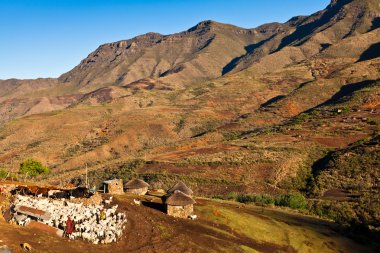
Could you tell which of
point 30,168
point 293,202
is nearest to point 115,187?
point 293,202

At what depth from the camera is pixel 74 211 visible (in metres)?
36.5

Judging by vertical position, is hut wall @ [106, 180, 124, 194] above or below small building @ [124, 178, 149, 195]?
above

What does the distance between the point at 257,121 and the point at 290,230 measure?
11385cm

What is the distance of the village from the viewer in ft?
109

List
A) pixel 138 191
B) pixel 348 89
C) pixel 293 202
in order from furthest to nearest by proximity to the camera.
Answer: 1. pixel 348 89
2. pixel 293 202
3. pixel 138 191

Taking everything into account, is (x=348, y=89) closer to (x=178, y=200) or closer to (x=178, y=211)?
(x=178, y=200)

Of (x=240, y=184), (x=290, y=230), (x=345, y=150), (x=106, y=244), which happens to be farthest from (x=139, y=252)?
(x=345, y=150)

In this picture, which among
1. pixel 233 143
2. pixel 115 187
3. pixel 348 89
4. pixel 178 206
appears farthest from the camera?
pixel 348 89

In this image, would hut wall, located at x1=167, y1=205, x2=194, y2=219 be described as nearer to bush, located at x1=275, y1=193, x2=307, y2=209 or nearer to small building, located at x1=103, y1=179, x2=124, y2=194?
small building, located at x1=103, y1=179, x2=124, y2=194

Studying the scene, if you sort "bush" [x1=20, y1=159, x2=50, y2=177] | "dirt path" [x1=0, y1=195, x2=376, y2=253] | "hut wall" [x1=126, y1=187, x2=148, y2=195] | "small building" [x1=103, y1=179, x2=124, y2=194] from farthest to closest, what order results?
"bush" [x1=20, y1=159, x2=50, y2=177] → "hut wall" [x1=126, y1=187, x2=148, y2=195] → "small building" [x1=103, y1=179, x2=124, y2=194] → "dirt path" [x1=0, y1=195, x2=376, y2=253]

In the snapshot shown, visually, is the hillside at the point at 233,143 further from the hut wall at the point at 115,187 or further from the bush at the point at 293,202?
the hut wall at the point at 115,187

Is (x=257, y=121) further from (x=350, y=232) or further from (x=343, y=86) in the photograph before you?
(x=350, y=232)

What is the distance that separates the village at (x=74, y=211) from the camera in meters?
33.2

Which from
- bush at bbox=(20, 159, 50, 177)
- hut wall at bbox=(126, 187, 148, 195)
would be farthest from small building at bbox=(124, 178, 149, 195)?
bush at bbox=(20, 159, 50, 177)
